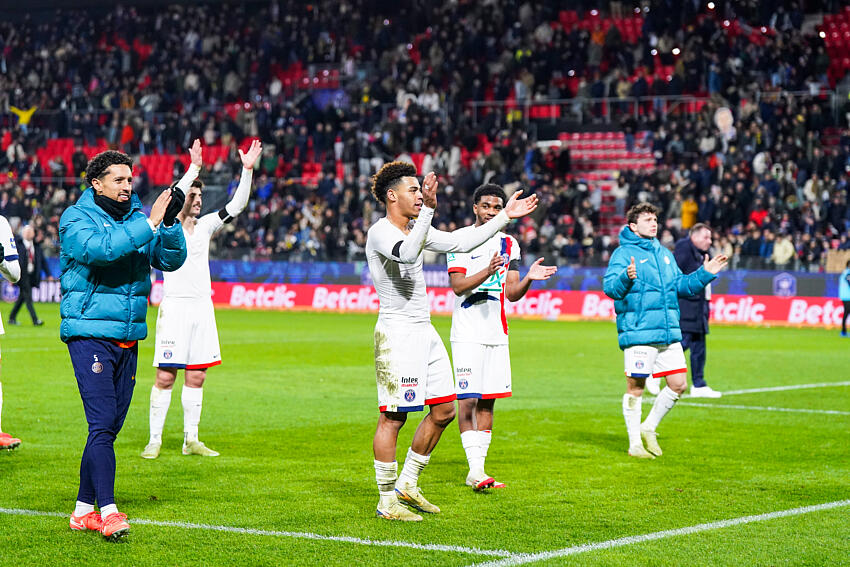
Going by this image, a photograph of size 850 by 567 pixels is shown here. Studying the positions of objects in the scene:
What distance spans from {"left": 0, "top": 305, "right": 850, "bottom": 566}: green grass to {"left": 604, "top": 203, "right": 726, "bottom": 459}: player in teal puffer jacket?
0.45 meters

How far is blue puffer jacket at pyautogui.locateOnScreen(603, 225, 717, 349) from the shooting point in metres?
10.6

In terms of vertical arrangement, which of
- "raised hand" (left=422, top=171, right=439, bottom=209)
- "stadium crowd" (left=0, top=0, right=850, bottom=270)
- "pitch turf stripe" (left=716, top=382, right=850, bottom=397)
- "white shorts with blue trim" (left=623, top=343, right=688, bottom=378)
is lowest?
"pitch turf stripe" (left=716, top=382, right=850, bottom=397)

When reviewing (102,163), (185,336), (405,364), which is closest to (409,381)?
(405,364)

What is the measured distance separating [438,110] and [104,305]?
32.4 meters

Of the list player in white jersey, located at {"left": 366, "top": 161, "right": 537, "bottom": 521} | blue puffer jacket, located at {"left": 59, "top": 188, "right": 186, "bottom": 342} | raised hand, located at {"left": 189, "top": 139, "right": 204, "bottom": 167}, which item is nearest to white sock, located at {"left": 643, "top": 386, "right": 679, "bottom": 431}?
player in white jersey, located at {"left": 366, "top": 161, "right": 537, "bottom": 521}

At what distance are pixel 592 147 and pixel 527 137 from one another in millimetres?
2024

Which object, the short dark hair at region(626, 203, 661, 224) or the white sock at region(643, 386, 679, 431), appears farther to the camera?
the white sock at region(643, 386, 679, 431)

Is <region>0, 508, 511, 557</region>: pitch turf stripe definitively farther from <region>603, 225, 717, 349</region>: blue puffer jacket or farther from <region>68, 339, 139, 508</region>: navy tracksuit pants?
<region>603, 225, 717, 349</region>: blue puffer jacket

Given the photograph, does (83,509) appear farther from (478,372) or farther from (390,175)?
(478,372)

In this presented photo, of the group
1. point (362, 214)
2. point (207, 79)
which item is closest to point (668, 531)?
point (362, 214)

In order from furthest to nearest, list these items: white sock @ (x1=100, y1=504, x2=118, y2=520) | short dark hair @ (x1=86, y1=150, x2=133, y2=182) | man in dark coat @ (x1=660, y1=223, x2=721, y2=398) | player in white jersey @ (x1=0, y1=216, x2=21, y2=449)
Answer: man in dark coat @ (x1=660, y1=223, x2=721, y2=398) < player in white jersey @ (x1=0, y1=216, x2=21, y2=449) < short dark hair @ (x1=86, y1=150, x2=133, y2=182) < white sock @ (x1=100, y1=504, x2=118, y2=520)

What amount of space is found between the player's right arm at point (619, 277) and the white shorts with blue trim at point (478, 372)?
5.41ft

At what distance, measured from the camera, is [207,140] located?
139 ft

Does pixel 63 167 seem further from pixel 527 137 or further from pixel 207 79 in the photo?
pixel 527 137
